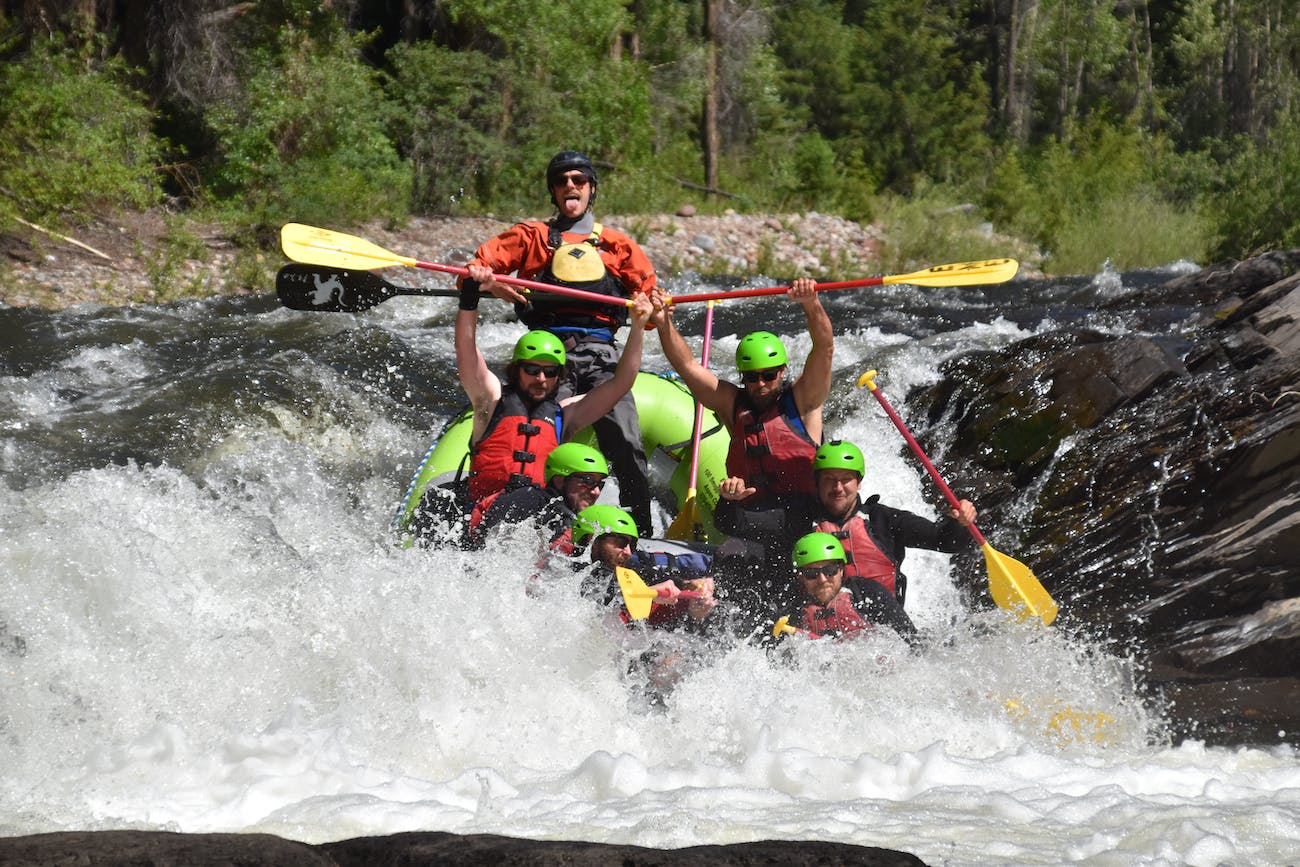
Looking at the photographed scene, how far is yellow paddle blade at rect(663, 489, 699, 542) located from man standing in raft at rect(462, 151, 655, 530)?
0.16 meters

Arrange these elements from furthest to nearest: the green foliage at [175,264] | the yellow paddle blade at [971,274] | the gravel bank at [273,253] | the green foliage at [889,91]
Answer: the green foliage at [889,91] < the green foliage at [175,264] < the gravel bank at [273,253] < the yellow paddle blade at [971,274]

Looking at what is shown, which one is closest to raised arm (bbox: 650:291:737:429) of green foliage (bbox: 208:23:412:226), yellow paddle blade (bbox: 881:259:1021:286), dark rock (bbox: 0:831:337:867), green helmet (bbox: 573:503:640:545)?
green helmet (bbox: 573:503:640:545)

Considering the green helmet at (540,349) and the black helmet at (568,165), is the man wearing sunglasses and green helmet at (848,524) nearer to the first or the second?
the green helmet at (540,349)

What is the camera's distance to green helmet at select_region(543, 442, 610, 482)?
497 centimetres

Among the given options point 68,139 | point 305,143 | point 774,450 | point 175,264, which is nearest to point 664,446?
point 774,450

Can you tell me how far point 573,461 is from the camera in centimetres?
498

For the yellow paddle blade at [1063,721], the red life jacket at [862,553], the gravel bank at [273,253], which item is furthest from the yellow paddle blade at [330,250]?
the gravel bank at [273,253]

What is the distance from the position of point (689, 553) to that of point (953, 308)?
6.77 m

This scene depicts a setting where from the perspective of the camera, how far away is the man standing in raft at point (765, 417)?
5.00 m

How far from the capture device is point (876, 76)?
25.9 metres

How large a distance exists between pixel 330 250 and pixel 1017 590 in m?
3.09

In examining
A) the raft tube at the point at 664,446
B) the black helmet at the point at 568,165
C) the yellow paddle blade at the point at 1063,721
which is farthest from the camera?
the raft tube at the point at 664,446

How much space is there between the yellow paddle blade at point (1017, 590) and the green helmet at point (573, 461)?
4.64ft

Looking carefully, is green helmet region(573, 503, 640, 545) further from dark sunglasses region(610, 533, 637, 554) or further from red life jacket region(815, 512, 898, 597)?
red life jacket region(815, 512, 898, 597)
